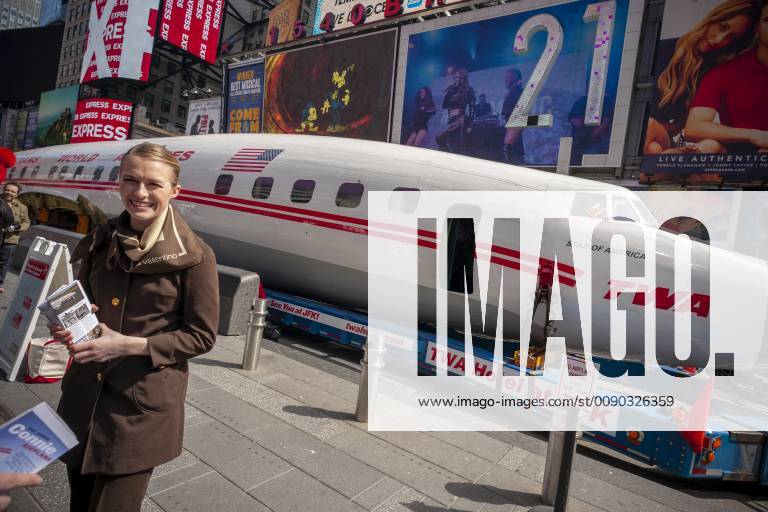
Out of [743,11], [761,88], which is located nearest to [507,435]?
[761,88]

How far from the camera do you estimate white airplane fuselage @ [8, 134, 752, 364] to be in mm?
7727

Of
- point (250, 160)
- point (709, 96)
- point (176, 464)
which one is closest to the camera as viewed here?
point (176, 464)

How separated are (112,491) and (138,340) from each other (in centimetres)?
76

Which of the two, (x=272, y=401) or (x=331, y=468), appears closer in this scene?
(x=331, y=468)

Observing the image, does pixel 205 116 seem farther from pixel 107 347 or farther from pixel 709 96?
pixel 107 347

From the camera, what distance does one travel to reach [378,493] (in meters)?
4.03

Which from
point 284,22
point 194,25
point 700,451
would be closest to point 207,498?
point 700,451

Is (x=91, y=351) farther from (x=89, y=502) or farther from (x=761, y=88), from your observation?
(x=761, y=88)

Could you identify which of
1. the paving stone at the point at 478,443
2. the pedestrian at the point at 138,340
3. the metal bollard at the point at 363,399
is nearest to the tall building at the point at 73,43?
the metal bollard at the point at 363,399

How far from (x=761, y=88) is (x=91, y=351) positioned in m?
20.3

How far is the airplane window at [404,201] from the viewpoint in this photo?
25.3 feet

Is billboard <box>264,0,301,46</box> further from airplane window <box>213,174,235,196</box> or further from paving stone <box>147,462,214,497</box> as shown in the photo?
paving stone <box>147,462,214,497</box>

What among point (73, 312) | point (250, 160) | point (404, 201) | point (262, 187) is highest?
point (250, 160)

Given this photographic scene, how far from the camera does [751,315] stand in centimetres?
596
